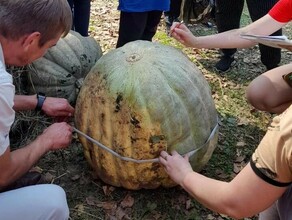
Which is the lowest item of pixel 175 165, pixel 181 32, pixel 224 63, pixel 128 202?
pixel 128 202

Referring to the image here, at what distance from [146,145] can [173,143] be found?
0.50ft

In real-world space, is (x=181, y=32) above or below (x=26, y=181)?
above

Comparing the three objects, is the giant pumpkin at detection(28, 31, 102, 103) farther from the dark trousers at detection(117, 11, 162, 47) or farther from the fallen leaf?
the fallen leaf

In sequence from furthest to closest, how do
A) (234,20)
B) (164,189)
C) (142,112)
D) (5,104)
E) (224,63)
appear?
(224,63), (234,20), (164,189), (142,112), (5,104)

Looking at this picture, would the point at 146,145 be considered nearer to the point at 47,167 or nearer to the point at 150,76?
the point at 150,76

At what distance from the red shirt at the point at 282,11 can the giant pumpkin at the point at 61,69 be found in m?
1.39

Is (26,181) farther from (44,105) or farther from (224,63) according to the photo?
(224,63)

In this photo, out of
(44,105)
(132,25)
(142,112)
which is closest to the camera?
(142,112)

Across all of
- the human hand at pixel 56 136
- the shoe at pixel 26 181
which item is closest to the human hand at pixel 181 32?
the human hand at pixel 56 136

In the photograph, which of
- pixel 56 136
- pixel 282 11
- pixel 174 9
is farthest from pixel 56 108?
pixel 174 9

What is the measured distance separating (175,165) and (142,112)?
342mm

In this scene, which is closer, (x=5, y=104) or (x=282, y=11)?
(x=5, y=104)

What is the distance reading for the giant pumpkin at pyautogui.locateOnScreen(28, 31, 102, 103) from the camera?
3.22 m

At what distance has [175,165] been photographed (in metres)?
2.30
